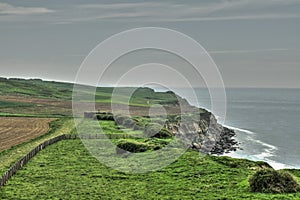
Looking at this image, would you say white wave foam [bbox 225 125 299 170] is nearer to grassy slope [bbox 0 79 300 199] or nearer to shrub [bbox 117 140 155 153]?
shrub [bbox 117 140 155 153]

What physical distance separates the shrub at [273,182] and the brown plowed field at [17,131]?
3570 cm

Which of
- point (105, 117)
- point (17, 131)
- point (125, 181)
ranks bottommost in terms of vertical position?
point (125, 181)

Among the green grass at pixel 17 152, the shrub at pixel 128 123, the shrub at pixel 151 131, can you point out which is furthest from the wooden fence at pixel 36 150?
the shrub at pixel 128 123

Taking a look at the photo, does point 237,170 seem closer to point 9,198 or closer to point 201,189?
point 201,189

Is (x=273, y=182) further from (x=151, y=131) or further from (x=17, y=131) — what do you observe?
(x=17, y=131)

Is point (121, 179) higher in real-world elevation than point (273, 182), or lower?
lower

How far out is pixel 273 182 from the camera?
32656 millimetres

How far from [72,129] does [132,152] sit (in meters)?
29.0

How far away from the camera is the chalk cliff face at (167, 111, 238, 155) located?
337ft

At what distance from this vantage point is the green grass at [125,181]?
3234cm

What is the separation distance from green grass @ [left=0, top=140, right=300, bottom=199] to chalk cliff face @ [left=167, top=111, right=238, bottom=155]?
53.3 metres

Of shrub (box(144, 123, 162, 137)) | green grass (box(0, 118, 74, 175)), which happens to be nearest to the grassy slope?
green grass (box(0, 118, 74, 175))

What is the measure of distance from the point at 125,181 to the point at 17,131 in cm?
4305

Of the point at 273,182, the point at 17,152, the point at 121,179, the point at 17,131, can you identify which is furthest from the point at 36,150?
the point at 273,182
